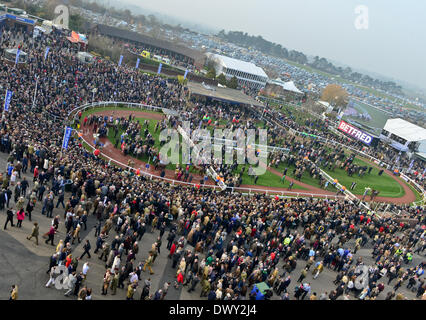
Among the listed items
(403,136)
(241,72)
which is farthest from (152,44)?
(403,136)

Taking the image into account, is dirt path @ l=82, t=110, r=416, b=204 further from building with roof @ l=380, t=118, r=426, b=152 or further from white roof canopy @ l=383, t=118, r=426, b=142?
white roof canopy @ l=383, t=118, r=426, b=142

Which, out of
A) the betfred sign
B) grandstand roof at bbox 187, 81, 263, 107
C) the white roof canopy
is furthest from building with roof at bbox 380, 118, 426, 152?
grandstand roof at bbox 187, 81, 263, 107

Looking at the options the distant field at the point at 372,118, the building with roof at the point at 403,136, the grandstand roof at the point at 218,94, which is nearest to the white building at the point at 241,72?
the grandstand roof at the point at 218,94

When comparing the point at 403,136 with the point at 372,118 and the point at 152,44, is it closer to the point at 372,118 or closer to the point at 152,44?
the point at 372,118

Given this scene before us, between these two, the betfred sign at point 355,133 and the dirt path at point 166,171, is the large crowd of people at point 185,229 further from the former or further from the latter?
the betfred sign at point 355,133
